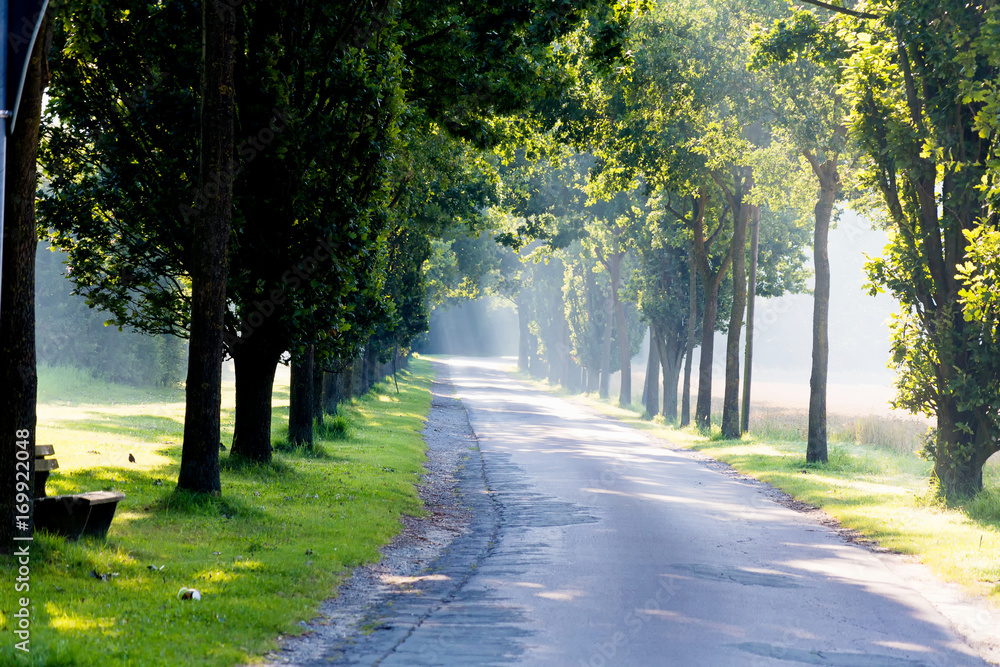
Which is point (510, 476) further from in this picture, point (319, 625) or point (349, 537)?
point (319, 625)

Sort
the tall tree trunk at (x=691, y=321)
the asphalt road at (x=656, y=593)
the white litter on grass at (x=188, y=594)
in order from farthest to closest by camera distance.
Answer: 1. the tall tree trunk at (x=691, y=321)
2. the white litter on grass at (x=188, y=594)
3. the asphalt road at (x=656, y=593)

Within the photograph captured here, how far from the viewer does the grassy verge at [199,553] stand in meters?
6.64

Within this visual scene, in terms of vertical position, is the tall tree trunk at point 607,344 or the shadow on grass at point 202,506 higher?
the tall tree trunk at point 607,344

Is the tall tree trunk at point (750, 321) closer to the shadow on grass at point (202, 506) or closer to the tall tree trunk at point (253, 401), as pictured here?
the tall tree trunk at point (253, 401)

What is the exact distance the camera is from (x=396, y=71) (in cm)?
1407

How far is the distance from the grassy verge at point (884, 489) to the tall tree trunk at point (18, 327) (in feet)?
30.3

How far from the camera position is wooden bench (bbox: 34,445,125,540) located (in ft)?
28.6

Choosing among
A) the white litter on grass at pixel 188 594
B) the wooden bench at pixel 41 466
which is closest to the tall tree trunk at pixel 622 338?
the wooden bench at pixel 41 466

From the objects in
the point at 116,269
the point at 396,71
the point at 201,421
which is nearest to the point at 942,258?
the point at 396,71

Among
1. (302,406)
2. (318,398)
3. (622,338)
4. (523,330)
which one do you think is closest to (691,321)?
(622,338)

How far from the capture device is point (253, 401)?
51.0 feet

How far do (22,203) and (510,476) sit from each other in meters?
11.9

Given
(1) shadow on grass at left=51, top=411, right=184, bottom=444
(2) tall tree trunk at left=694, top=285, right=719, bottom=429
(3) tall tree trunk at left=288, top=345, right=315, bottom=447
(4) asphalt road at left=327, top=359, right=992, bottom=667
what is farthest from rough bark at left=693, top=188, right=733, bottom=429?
(1) shadow on grass at left=51, top=411, right=184, bottom=444

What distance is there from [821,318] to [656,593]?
16.7 meters
